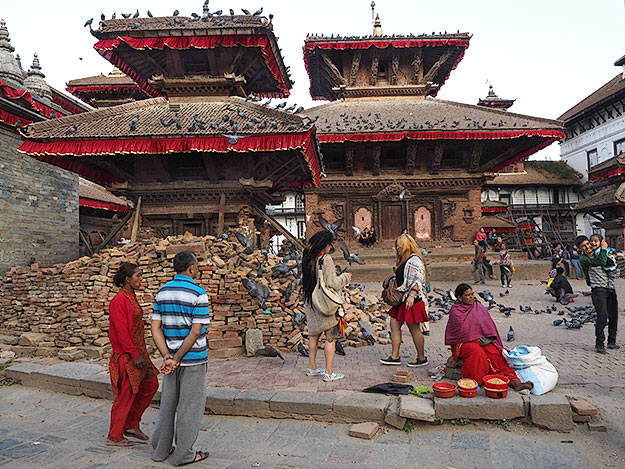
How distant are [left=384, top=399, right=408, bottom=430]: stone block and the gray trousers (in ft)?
6.26

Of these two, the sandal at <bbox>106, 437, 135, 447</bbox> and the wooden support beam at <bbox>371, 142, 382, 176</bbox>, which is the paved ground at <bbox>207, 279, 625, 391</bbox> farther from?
the wooden support beam at <bbox>371, 142, 382, 176</bbox>

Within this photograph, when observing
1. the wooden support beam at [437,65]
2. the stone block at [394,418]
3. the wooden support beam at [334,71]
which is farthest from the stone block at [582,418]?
the wooden support beam at [437,65]

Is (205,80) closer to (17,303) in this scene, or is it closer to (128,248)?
(128,248)

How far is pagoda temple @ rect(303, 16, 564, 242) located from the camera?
16516 millimetres

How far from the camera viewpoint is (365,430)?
13.4 feet

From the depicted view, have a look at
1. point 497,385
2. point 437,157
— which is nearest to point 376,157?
point 437,157

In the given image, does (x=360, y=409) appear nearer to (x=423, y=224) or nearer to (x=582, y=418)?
(x=582, y=418)

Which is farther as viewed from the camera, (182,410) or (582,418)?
(582,418)

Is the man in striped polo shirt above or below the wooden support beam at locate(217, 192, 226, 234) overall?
below

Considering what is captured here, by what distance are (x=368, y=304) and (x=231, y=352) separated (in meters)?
4.22

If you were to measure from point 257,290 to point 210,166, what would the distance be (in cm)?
537

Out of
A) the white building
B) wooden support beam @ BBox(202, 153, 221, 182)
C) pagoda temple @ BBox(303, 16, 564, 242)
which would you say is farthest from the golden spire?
the white building

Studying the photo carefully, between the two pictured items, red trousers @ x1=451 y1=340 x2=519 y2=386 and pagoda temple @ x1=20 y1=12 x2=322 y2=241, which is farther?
pagoda temple @ x1=20 y1=12 x2=322 y2=241

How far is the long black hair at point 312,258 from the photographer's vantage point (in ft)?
17.4
